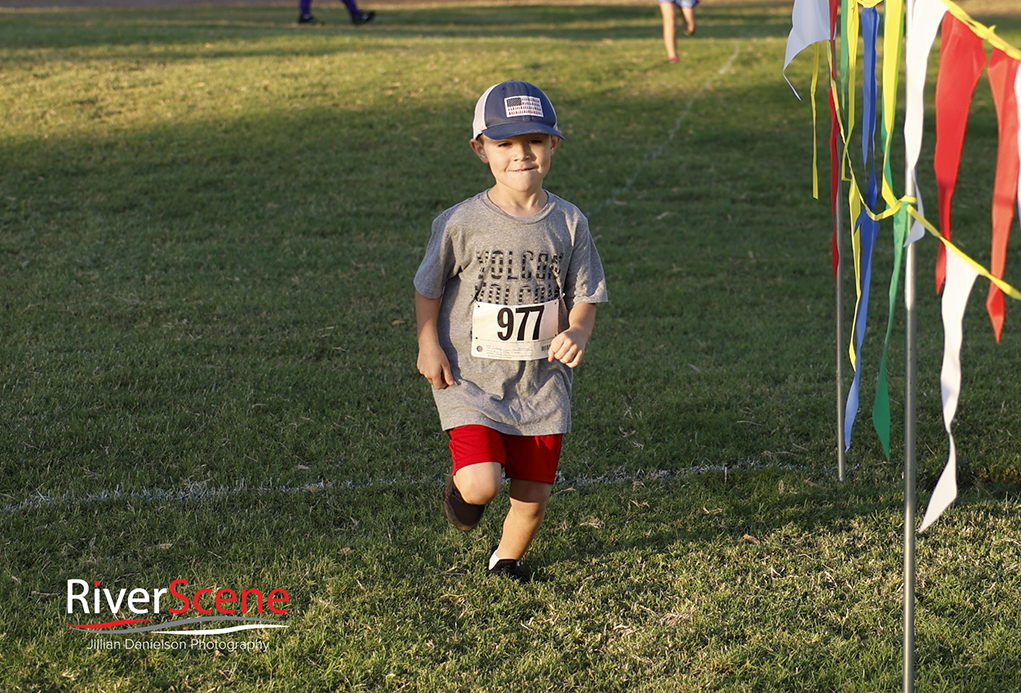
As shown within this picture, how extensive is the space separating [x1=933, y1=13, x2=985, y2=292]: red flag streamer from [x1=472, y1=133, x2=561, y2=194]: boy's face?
109cm

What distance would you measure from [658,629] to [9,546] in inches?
84.3

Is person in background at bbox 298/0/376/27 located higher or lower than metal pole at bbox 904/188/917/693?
higher

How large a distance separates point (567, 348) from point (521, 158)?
564 millimetres

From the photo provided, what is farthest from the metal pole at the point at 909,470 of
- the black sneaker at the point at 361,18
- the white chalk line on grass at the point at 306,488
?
the black sneaker at the point at 361,18

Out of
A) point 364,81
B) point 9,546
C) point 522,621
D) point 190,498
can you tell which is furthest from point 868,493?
point 364,81

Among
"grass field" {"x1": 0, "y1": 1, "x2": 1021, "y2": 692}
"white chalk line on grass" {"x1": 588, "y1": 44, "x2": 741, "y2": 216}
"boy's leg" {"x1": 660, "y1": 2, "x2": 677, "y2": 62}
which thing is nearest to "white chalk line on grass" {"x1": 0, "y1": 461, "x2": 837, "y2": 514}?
"grass field" {"x1": 0, "y1": 1, "x2": 1021, "y2": 692}

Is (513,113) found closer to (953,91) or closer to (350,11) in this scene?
(953,91)

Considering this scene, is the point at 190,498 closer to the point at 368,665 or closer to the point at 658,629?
the point at 368,665

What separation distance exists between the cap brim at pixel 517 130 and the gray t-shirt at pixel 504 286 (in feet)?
0.76

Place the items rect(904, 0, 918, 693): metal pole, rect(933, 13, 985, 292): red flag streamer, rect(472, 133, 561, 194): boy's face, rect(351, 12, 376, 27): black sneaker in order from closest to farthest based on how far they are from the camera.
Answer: rect(933, 13, 985, 292): red flag streamer < rect(904, 0, 918, 693): metal pole < rect(472, 133, 561, 194): boy's face < rect(351, 12, 376, 27): black sneaker

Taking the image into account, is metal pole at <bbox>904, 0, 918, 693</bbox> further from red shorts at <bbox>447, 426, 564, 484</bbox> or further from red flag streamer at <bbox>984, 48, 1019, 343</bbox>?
red shorts at <bbox>447, 426, 564, 484</bbox>

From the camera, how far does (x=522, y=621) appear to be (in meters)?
3.13

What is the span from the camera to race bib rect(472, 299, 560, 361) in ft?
10.00

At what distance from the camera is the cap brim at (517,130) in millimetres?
2883
